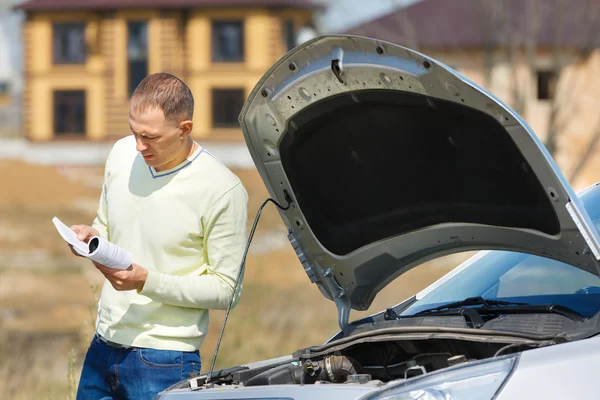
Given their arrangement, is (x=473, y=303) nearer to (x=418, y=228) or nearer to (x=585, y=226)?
(x=418, y=228)

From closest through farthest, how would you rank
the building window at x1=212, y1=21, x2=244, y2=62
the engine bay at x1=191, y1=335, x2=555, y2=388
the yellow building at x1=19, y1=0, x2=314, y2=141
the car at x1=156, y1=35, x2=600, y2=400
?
the car at x1=156, y1=35, x2=600, y2=400
the engine bay at x1=191, y1=335, x2=555, y2=388
the yellow building at x1=19, y1=0, x2=314, y2=141
the building window at x1=212, y1=21, x2=244, y2=62

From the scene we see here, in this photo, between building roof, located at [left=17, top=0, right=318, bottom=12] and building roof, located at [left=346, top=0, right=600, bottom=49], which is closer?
building roof, located at [left=346, top=0, right=600, bottom=49]

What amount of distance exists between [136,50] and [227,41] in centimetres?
479

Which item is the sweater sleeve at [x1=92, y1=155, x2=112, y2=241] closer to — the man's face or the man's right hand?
the man's right hand

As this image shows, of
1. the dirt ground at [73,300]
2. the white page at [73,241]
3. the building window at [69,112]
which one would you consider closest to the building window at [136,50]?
the building window at [69,112]

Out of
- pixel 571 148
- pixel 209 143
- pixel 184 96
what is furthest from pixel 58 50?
pixel 184 96

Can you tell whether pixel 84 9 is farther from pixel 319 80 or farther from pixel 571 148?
pixel 319 80

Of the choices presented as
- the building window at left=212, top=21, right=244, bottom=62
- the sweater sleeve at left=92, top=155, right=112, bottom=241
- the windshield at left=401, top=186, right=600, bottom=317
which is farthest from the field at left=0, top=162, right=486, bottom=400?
the building window at left=212, top=21, right=244, bottom=62

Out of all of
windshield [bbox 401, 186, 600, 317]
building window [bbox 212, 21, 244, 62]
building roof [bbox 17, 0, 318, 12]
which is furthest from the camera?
building window [bbox 212, 21, 244, 62]

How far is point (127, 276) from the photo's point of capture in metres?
3.66

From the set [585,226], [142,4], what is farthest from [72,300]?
[142,4]

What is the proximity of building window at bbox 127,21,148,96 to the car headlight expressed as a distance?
49858mm

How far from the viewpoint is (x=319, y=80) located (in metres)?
3.66

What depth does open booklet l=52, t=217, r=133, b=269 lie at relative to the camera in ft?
11.7
